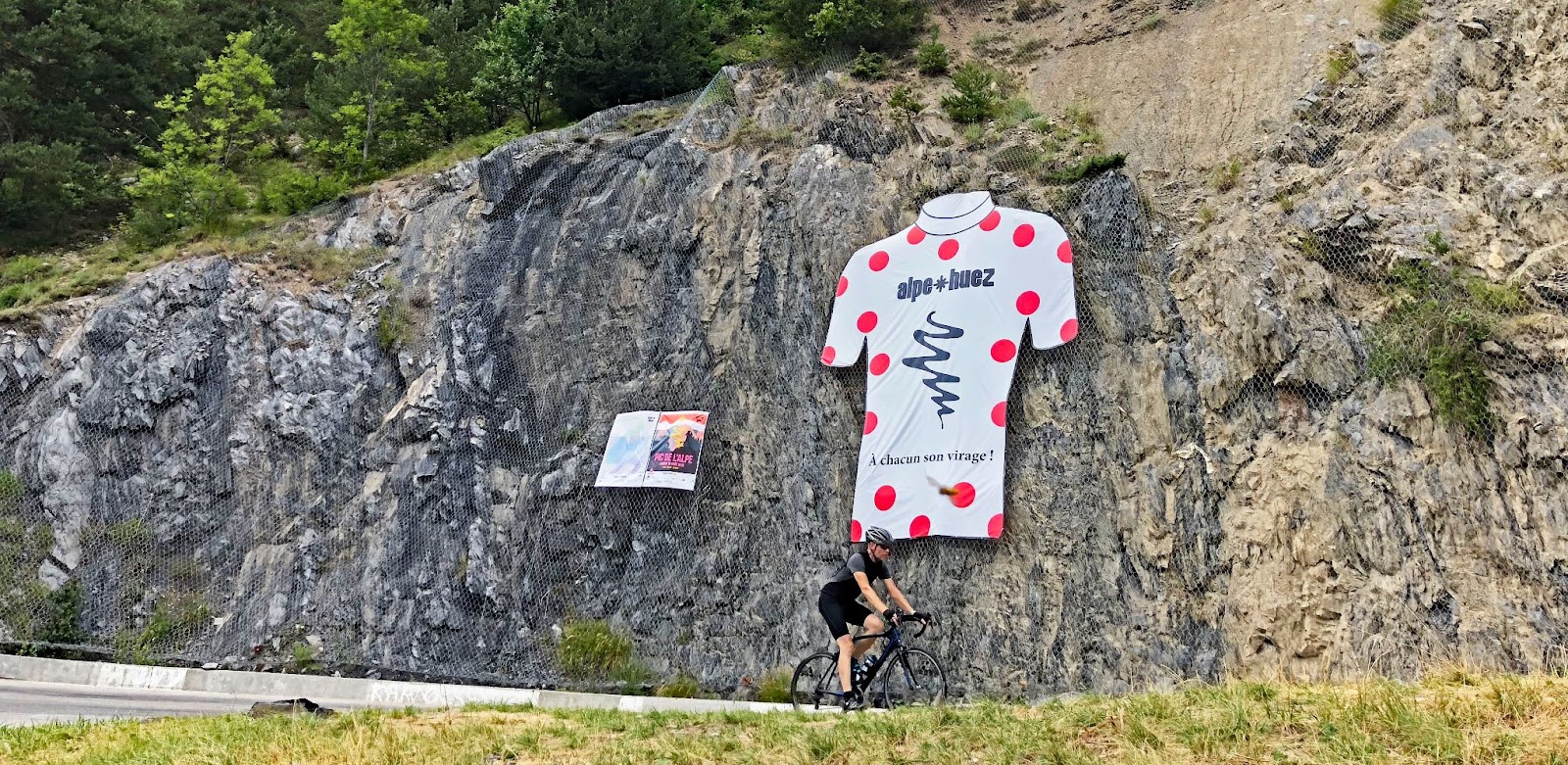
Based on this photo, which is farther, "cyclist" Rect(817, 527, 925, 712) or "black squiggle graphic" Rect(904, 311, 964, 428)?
"black squiggle graphic" Rect(904, 311, 964, 428)

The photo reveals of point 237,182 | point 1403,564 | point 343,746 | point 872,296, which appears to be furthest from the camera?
point 237,182

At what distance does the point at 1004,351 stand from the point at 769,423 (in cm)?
326

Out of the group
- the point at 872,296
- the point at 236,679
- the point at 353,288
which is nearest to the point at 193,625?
the point at 236,679

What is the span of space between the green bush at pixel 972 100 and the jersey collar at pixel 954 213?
7.41 feet

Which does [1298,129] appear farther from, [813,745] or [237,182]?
[237,182]

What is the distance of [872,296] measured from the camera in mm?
13281

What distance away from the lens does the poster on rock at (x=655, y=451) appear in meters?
13.6

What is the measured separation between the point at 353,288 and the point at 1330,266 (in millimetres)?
14881

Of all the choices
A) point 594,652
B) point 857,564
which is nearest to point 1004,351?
point 857,564

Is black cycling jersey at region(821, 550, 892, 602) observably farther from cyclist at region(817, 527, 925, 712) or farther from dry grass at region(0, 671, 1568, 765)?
dry grass at region(0, 671, 1568, 765)

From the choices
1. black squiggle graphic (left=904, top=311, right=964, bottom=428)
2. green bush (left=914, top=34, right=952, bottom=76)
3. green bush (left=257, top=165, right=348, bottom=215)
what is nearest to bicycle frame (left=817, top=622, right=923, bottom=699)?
black squiggle graphic (left=904, top=311, right=964, bottom=428)

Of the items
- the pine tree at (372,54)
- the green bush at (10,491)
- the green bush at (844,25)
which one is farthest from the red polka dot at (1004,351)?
the pine tree at (372,54)

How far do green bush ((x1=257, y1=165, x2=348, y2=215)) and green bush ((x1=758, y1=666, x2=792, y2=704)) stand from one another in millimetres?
13848

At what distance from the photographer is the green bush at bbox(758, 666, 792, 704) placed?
1141 centimetres
